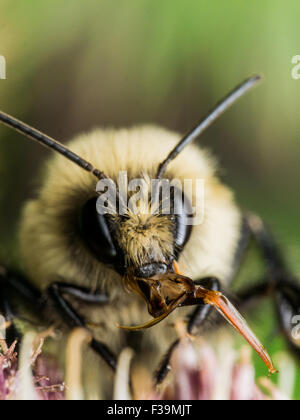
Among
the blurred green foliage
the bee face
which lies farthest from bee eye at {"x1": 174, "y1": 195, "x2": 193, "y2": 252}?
the blurred green foliage

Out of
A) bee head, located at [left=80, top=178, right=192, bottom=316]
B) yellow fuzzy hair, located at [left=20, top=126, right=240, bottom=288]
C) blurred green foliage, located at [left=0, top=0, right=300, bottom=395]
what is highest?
blurred green foliage, located at [left=0, top=0, right=300, bottom=395]

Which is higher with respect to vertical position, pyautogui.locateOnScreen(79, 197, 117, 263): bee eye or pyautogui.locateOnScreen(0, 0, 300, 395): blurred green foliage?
pyautogui.locateOnScreen(0, 0, 300, 395): blurred green foliage

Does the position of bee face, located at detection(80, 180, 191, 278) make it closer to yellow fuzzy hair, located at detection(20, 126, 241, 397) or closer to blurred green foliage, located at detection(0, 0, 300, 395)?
yellow fuzzy hair, located at detection(20, 126, 241, 397)

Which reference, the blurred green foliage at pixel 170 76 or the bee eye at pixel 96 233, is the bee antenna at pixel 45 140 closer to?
the bee eye at pixel 96 233

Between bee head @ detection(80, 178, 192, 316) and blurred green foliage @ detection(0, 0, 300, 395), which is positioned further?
blurred green foliage @ detection(0, 0, 300, 395)

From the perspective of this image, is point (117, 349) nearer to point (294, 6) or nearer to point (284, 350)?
point (284, 350)

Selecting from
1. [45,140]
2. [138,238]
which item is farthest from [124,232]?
[45,140]

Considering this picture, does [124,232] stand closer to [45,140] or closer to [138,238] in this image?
[138,238]
